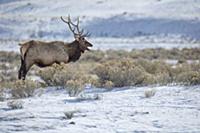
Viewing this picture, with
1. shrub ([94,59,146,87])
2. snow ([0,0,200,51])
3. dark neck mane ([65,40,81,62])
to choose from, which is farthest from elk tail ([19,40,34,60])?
snow ([0,0,200,51])

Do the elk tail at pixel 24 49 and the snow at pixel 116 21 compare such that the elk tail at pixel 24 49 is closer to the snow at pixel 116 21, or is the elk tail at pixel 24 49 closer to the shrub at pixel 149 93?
the shrub at pixel 149 93

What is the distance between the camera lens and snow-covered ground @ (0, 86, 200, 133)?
900cm

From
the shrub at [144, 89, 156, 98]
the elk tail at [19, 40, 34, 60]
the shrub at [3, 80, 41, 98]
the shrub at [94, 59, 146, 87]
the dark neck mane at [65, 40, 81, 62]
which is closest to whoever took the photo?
the shrub at [144, 89, 156, 98]

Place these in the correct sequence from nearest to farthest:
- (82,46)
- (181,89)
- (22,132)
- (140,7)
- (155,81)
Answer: (22,132) < (181,89) < (155,81) < (82,46) < (140,7)

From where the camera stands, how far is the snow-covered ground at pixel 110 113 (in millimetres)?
9000

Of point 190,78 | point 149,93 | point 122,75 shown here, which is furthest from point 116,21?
point 149,93

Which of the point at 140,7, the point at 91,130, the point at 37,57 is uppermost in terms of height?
the point at 140,7

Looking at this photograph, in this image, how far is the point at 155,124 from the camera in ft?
30.2

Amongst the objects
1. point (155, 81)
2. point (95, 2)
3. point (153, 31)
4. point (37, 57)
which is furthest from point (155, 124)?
point (95, 2)

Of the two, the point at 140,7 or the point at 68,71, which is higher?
the point at 140,7

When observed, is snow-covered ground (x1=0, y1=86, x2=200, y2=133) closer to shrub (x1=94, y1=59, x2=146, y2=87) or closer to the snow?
shrub (x1=94, y1=59, x2=146, y2=87)

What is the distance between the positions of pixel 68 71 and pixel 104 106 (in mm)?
4791

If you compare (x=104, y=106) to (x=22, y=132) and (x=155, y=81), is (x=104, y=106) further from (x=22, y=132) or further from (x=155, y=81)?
(x=155, y=81)

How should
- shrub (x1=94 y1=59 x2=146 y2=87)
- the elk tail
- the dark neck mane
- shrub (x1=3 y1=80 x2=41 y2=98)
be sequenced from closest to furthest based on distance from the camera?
shrub (x1=3 y1=80 x2=41 y2=98) → shrub (x1=94 y1=59 x2=146 y2=87) → the elk tail → the dark neck mane
